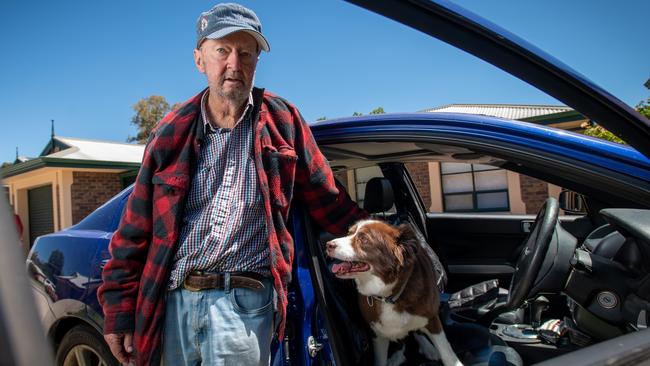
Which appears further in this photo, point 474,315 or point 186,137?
point 474,315

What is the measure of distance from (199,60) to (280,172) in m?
0.62

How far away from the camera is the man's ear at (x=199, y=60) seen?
186 centimetres

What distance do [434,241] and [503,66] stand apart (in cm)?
285

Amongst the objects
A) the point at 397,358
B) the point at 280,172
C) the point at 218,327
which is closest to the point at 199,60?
the point at 280,172

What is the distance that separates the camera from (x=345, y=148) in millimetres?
2459

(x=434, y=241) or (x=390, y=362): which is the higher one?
(x=434, y=241)

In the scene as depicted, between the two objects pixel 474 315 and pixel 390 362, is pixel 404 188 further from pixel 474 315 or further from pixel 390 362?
pixel 390 362

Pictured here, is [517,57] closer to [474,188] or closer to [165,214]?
[165,214]

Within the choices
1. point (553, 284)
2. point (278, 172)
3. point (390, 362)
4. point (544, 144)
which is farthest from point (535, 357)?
point (278, 172)

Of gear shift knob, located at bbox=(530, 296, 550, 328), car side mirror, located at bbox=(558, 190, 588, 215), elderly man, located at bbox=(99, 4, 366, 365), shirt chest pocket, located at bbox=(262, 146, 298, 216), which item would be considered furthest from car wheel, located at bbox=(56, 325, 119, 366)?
car side mirror, located at bbox=(558, 190, 588, 215)

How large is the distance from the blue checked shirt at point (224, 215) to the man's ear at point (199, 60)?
310 mm

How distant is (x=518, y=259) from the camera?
2.41 metres

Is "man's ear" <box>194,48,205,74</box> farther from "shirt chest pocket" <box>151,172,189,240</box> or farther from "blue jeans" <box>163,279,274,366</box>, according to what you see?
"blue jeans" <box>163,279,274,366</box>

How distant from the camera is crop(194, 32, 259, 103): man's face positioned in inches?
68.3
